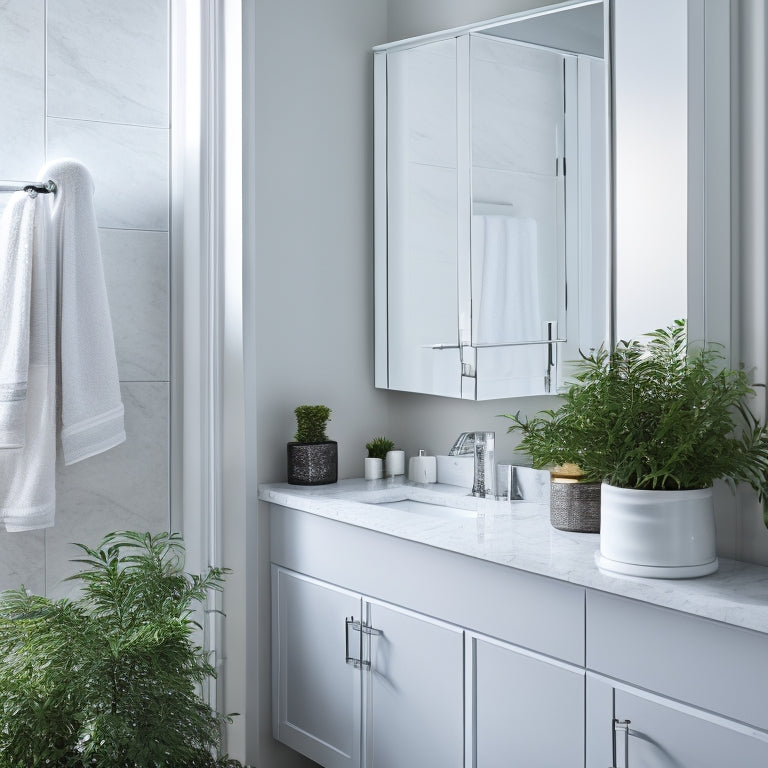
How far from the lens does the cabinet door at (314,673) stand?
6.73 feet

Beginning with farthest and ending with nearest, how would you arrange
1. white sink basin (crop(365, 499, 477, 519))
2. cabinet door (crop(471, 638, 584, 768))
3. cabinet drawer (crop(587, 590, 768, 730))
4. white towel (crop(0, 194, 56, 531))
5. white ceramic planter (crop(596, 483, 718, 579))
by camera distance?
white sink basin (crop(365, 499, 477, 519)) → white towel (crop(0, 194, 56, 531)) → cabinet door (crop(471, 638, 584, 768)) → white ceramic planter (crop(596, 483, 718, 579)) → cabinet drawer (crop(587, 590, 768, 730))

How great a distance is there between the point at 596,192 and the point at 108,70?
125 cm

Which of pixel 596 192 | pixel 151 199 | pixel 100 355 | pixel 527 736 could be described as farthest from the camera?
pixel 151 199

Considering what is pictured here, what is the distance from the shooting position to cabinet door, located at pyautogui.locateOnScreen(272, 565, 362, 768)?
205 centimetres

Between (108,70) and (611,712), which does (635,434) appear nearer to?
(611,712)

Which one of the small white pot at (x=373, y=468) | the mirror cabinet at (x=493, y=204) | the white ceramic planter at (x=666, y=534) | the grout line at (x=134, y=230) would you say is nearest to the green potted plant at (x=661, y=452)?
the white ceramic planter at (x=666, y=534)

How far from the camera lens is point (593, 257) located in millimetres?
1967

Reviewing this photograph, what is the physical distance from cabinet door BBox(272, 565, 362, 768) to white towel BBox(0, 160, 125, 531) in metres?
0.58

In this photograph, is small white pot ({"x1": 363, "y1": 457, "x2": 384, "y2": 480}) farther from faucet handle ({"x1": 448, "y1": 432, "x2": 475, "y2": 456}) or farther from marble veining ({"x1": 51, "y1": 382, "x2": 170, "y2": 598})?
marble veining ({"x1": 51, "y1": 382, "x2": 170, "y2": 598})

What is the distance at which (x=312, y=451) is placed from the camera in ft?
7.43

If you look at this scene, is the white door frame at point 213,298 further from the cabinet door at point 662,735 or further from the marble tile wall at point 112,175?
the cabinet door at point 662,735

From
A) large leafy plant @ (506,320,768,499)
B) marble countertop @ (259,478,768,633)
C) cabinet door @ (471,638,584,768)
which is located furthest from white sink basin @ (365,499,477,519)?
large leafy plant @ (506,320,768,499)

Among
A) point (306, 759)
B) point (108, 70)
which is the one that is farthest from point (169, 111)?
point (306, 759)

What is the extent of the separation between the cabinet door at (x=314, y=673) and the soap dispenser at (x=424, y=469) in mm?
431
